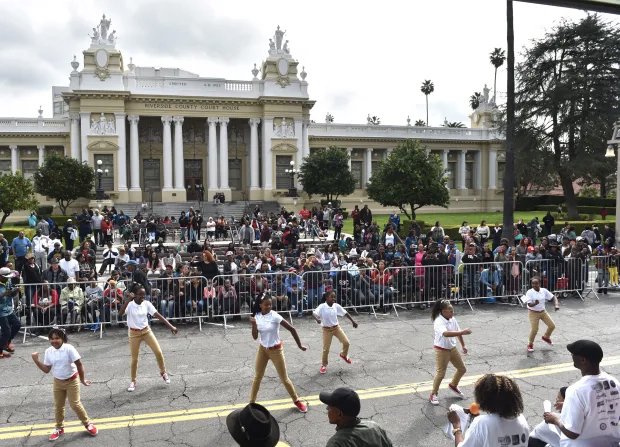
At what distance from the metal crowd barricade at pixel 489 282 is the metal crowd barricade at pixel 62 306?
911cm

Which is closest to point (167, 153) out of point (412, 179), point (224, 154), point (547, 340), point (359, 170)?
point (224, 154)

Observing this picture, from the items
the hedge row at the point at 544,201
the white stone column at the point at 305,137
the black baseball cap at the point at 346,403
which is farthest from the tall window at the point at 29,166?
the black baseball cap at the point at 346,403

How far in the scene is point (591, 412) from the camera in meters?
4.25

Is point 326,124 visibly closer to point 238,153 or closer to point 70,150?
point 238,153

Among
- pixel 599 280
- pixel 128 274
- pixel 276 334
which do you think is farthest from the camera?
pixel 599 280

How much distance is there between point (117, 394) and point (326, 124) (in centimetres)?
4918

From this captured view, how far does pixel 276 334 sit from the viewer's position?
7898 millimetres

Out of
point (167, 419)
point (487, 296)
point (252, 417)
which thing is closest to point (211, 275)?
point (167, 419)

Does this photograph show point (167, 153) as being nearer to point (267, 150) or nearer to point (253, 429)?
point (267, 150)

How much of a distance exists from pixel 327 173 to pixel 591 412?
40095mm

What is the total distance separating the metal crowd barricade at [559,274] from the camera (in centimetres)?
1591

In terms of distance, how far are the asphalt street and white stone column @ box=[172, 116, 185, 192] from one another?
118 ft

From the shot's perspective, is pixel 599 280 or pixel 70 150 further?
pixel 70 150

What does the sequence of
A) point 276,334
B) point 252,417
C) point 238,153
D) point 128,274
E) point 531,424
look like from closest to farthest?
1. point 252,417
2. point 531,424
3. point 276,334
4. point 128,274
5. point 238,153
